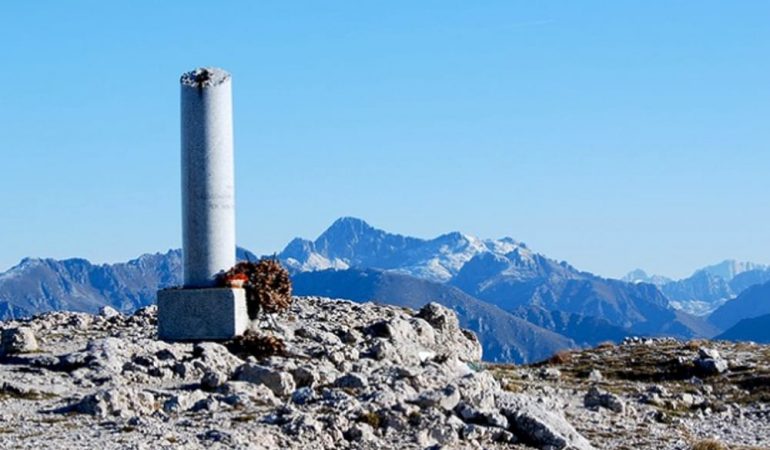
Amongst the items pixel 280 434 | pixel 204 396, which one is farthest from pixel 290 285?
pixel 280 434

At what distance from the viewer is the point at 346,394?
23359 mm

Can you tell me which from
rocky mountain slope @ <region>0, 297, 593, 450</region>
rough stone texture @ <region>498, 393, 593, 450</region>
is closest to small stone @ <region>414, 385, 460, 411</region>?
rocky mountain slope @ <region>0, 297, 593, 450</region>

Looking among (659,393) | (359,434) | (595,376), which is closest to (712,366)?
(595,376)

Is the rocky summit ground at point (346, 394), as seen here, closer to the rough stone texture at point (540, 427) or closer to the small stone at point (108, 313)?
the rough stone texture at point (540, 427)

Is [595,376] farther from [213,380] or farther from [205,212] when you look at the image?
[213,380]

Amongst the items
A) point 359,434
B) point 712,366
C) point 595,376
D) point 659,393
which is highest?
point 359,434

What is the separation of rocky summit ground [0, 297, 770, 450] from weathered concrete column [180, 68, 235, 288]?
2.78m

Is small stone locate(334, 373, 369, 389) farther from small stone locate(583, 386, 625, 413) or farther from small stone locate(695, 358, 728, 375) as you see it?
small stone locate(695, 358, 728, 375)

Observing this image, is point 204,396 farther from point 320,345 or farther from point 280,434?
point 320,345

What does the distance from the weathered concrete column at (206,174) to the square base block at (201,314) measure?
51 centimetres

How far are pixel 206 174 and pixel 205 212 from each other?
0.92 m

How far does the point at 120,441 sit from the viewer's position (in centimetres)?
1955

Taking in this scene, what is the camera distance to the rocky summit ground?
69.5ft

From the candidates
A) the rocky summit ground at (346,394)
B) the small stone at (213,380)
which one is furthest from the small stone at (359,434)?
the small stone at (213,380)
